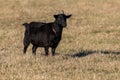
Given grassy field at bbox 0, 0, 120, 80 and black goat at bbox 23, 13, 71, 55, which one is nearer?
grassy field at bbox 0, 0, 120, 80

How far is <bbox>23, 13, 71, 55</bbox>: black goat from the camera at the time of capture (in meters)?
15.6

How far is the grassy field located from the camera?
38.9 feet

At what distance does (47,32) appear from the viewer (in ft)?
51.9

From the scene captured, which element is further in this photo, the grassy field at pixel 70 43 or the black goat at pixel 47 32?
the black goat at pixel 47 32

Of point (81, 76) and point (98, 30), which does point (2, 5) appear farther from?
point (81, 76)

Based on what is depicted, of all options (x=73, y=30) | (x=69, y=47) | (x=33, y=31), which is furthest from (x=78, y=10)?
(x=33, y=31)

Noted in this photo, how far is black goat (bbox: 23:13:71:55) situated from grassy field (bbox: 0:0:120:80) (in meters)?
0.55

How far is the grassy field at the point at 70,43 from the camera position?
11.9 metres

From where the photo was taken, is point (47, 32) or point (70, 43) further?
point (70, 43)

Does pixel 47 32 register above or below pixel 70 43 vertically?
above

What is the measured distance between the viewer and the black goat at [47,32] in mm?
15609

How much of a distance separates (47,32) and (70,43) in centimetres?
658

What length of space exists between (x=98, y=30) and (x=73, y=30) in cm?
173

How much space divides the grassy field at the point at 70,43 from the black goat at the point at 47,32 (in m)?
0.55
